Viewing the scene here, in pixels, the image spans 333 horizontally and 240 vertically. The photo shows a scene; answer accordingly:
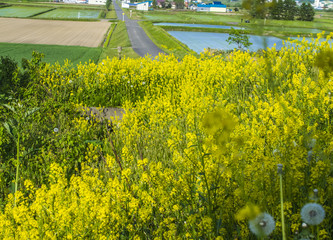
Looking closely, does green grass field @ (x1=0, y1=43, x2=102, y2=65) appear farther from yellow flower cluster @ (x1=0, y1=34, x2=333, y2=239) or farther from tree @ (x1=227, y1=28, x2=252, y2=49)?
yellow flower cluster @ (x1=0, y1=34, x2=333, y2=239)

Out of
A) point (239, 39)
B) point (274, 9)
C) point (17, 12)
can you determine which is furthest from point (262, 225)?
point (17, 12)

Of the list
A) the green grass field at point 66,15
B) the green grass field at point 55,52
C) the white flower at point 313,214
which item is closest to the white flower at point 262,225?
the white flower at point 313,214

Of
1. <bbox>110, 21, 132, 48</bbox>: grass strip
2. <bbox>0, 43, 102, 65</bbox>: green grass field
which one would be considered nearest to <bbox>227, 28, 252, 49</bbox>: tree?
<bbox>0, 43, 102, 65</bbox>: green grass field

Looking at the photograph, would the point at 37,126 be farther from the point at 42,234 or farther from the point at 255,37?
the point at 255,37

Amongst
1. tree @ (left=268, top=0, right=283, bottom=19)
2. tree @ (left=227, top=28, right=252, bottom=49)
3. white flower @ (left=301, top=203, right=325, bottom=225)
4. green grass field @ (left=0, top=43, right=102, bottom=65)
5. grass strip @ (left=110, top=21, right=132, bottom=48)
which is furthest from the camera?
grass strip @ (left=110, top=21, right=132, bottom=48)

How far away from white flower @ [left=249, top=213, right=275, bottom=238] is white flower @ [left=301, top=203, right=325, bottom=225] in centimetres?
11

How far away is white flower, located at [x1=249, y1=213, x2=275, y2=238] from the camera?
3.58ft

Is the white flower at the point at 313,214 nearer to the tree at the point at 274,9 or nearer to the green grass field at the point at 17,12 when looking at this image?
the tree at the point at 274,9

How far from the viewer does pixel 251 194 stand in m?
2.36

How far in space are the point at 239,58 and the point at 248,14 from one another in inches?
335

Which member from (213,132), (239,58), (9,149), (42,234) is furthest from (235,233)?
(239,58)

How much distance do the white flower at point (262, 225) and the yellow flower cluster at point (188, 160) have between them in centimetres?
25

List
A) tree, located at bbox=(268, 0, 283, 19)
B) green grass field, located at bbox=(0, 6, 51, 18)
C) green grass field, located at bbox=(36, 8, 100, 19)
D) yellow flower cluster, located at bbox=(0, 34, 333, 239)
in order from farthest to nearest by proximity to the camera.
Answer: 1. green grass field, located at bbox=(36, 8, 100, 19)
2. green grass field, located at bbox=(0, 6, 51, 18)
3. yellow flower cluster, located at bbox=(0, 34, 333, 239)
4. tree, located at bbox=(268, 0, 283, 19)

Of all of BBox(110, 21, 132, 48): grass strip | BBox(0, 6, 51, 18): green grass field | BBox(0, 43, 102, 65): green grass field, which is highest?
BBox(0, 6, 51, 18): green grass field
